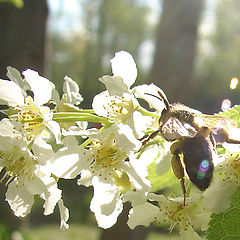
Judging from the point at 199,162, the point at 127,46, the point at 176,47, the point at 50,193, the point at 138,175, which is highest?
the point at 199,162

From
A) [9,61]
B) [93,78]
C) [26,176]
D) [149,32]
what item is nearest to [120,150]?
[26,176]

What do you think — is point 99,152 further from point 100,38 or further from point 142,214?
point 100,38

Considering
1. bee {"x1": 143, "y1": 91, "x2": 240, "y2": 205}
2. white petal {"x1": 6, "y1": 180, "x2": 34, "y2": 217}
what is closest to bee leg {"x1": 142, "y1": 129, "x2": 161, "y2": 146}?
bee {"x1": 143, "y1": 91, "x2": 240, "y2": 205}

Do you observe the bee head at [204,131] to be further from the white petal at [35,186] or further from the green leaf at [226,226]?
the white petal at [35,186]

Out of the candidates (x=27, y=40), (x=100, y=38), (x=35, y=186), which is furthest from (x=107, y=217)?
(x=100, y=38)

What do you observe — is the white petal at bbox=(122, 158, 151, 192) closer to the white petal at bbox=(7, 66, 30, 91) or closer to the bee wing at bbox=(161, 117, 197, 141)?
the bee wing at bbox=(161, 117, 197, 141)

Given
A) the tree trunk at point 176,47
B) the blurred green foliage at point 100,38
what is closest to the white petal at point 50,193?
the tree trunk at point 176,47

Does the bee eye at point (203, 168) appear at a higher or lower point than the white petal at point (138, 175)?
higher
